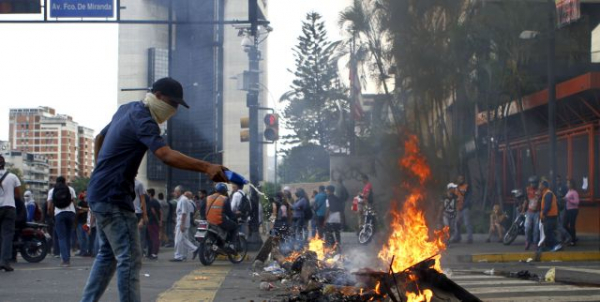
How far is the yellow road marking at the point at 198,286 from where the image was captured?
766 cm

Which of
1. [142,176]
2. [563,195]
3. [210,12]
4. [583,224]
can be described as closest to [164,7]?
[210,12]

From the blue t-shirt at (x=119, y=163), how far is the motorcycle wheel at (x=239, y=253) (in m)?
A: 8.42

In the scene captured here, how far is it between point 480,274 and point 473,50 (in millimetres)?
9540

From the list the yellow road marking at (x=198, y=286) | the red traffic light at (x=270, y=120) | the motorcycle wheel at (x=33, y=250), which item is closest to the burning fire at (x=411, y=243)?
the yellow road marking at (x=198, y=286)

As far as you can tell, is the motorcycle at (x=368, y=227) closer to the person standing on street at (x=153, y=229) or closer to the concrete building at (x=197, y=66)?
the concrete building at (x=197, y=66)

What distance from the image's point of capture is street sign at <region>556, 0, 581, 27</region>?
1608 cm

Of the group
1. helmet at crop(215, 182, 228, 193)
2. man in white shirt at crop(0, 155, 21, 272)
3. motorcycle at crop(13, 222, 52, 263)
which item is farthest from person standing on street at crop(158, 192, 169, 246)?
man in white shirt at crop(0, 155, 21, 272)

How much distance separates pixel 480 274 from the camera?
11336 millimetres

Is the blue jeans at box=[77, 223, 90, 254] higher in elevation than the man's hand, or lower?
lower

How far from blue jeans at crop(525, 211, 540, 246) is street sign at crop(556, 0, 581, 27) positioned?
4.40 metres

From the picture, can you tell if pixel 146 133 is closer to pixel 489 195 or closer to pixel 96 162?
pixel 96 162

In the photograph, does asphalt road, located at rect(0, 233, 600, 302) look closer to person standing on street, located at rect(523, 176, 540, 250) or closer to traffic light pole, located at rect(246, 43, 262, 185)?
person standing on street, located at rect(523, 176, 540, 250)

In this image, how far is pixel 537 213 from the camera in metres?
16.3

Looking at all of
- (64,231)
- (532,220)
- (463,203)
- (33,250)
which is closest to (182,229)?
(64,231)
